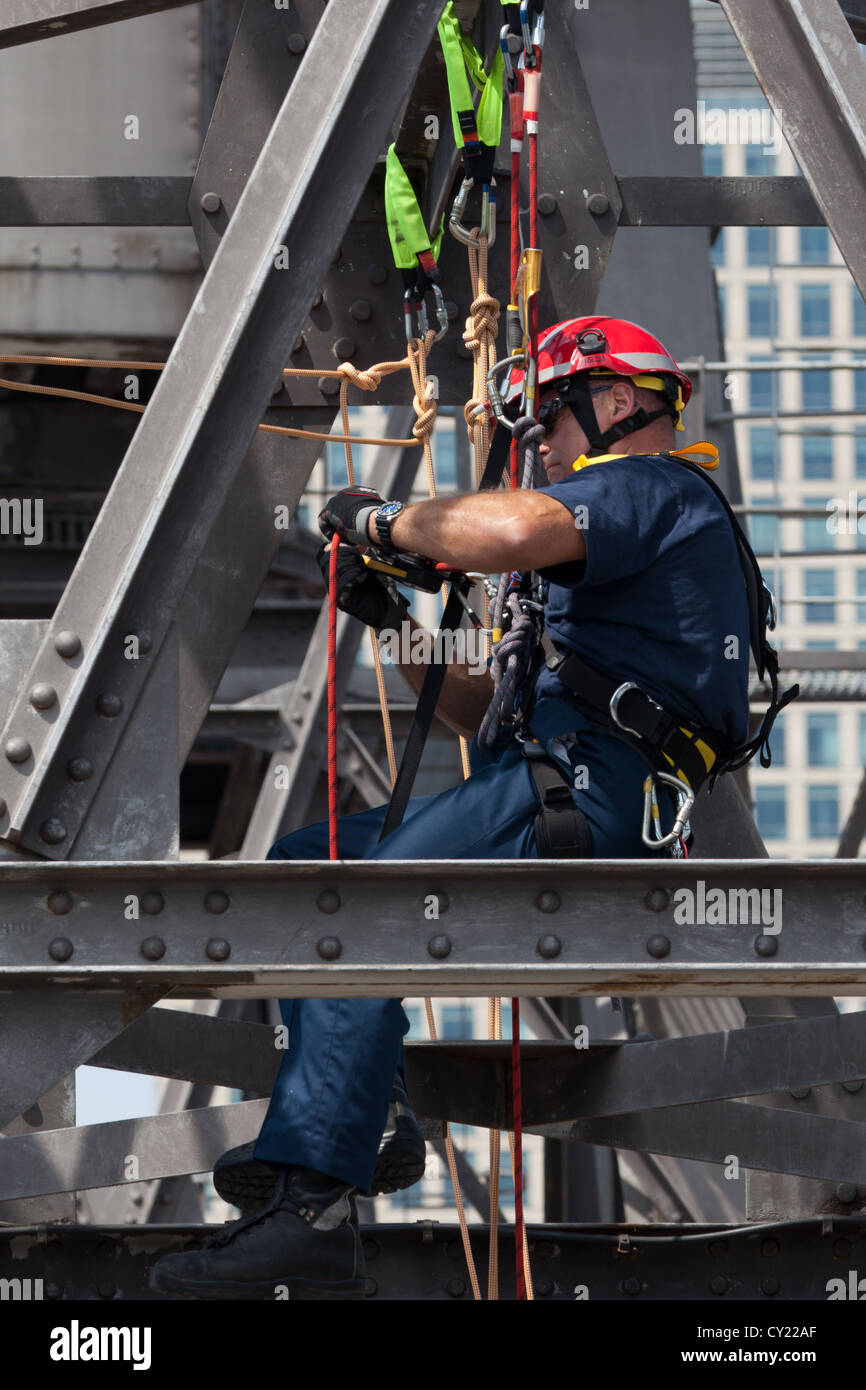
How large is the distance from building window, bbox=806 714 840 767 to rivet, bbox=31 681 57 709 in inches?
3189

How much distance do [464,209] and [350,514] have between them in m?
1.03

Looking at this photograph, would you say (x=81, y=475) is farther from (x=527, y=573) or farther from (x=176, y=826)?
(x=176, y=826)

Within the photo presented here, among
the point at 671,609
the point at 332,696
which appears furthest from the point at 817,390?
the point at 332,696

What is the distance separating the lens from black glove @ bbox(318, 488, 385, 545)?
4.13 metres

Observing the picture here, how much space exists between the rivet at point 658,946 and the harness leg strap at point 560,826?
1.98 feet

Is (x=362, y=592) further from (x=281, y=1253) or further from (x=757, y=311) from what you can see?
(x=757, y=311)

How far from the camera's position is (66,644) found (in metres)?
3.55

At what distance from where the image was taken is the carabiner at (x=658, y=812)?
3979 mm

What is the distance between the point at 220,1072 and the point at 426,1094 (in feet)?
2.01

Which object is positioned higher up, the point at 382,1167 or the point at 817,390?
the point at 817,390

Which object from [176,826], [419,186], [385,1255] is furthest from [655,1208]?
[176,826]
